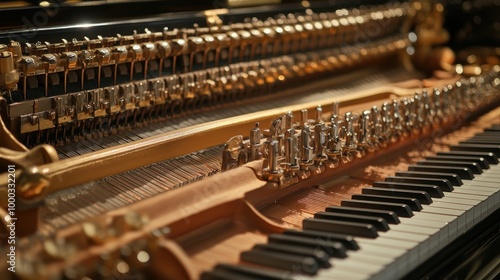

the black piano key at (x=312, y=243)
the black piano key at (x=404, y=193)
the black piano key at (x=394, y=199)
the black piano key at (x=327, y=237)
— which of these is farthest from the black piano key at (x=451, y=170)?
the black piano key at (x=312, y=243)

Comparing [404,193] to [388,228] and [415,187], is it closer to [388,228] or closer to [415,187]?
[415,187]

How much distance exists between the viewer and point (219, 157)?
311 centimetres

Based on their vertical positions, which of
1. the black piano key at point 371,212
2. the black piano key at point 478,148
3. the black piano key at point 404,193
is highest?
the black piano key at point 371,212

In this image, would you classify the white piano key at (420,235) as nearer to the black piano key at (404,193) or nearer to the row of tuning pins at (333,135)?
the black piano key at (404,193)

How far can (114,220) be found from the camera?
1.96 m


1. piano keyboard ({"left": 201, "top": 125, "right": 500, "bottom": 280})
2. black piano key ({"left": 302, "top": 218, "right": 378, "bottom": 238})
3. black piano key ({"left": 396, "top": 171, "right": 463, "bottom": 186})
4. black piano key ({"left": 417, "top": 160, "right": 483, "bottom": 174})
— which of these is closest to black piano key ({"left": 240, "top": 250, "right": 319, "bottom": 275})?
piano keyboard ({"left": 201, "top": 125, "right": 500, "bottom": 280})

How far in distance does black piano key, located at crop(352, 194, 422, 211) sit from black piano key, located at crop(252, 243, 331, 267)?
675 millimetres

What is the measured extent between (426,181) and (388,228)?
632mm

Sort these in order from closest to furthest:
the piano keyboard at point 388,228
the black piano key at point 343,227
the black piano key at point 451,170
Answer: the piano keyboard at point 388,228
the black piano key at point 343,227
the black piano key at point 451,170

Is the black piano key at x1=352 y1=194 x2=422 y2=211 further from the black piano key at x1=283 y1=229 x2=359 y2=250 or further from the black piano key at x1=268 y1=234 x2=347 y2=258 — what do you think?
the black piano key at x1=268 y1=234 x2=347 y2=258

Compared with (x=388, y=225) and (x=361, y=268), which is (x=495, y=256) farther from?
(x=361, y=268)

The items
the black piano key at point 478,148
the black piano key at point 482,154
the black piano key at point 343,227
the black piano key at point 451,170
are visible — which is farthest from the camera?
the black piano key at point 478,148

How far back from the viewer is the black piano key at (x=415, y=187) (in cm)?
294

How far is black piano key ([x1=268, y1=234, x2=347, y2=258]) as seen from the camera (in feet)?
7.29
